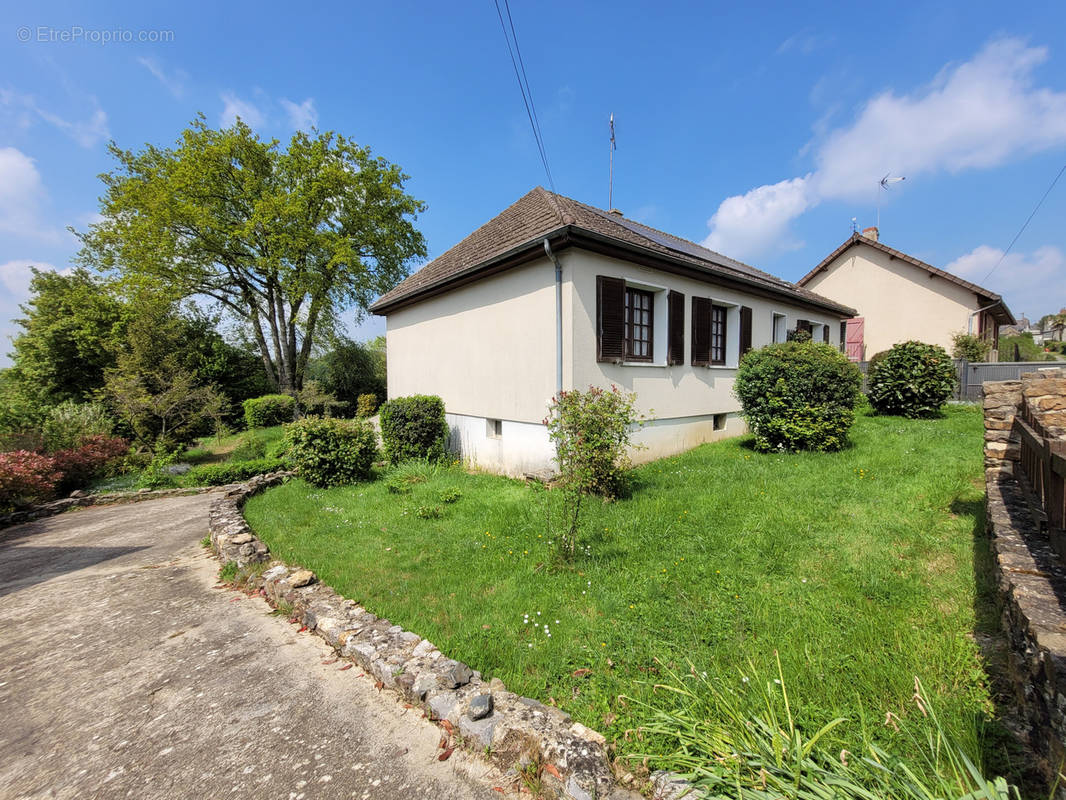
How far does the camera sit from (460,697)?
238 centimetres

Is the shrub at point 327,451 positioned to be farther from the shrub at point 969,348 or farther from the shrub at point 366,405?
the shrub at point 969,348

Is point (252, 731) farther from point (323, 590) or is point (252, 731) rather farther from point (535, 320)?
point (535, 320)

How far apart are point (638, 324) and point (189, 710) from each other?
800cm

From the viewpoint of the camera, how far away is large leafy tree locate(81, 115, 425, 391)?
1758cm

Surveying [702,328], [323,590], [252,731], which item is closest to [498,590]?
[323,590]

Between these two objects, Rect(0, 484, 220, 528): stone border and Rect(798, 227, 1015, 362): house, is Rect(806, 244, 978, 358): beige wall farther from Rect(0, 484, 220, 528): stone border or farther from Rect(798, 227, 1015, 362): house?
Rect(0, 484, 220, 528): stone border

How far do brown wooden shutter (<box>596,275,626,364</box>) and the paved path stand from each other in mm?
5788

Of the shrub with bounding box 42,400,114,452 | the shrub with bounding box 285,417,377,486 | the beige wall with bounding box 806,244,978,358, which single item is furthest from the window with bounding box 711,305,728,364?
the shrub with bounding box 42,400,114,452

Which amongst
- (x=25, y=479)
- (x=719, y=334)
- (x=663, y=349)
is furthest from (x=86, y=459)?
(x=719, y=334)

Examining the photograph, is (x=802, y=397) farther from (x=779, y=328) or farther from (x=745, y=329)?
(x=779, y=328)

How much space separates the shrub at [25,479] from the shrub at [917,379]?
18948 millimetres

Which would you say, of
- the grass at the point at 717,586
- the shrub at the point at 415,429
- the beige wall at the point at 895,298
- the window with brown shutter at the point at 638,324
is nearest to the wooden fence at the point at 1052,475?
the grass at the point at 717,586

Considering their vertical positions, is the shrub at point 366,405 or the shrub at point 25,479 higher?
the shrub at point 366,405

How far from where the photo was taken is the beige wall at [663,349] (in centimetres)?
702
